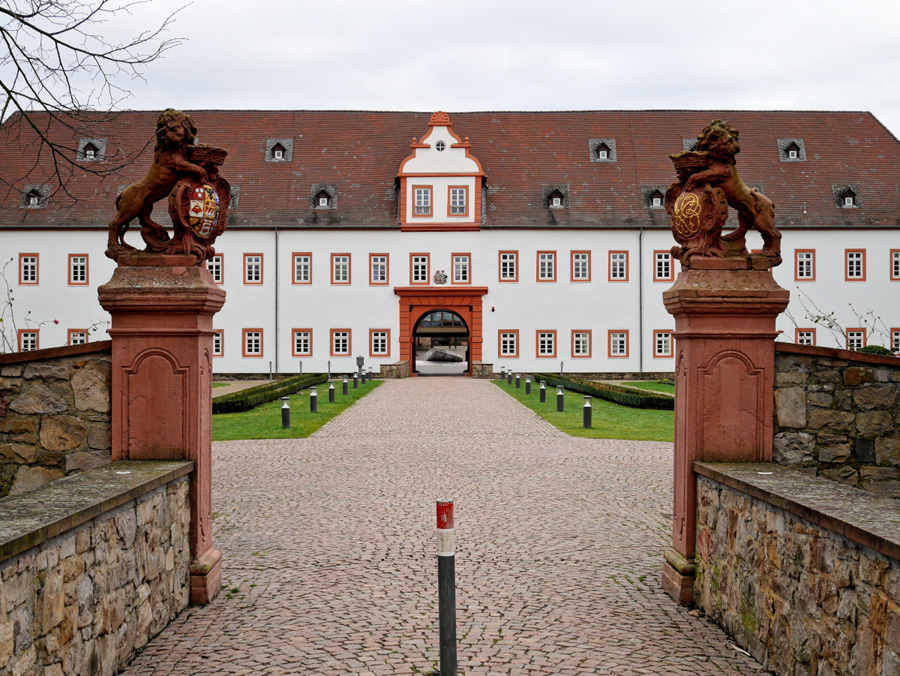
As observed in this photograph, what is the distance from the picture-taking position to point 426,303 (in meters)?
38.2

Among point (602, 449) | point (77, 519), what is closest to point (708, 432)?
point (77, 519)

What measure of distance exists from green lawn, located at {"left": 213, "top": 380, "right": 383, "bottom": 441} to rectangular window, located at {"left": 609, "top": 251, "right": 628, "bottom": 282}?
55.5 feet

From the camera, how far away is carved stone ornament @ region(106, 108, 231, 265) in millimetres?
5715

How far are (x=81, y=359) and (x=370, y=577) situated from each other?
2485 mm

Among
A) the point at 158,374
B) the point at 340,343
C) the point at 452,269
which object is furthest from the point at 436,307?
the point at 158,374

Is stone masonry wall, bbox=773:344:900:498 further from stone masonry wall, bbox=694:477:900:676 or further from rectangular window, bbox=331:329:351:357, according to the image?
rectangular window, bbox=331:329:351:357

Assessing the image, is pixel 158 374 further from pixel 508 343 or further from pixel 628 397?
pixel 508 343

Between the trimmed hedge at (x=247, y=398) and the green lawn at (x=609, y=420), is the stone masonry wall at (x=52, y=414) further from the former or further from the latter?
the trimmed hedge at (x=247, y=398)

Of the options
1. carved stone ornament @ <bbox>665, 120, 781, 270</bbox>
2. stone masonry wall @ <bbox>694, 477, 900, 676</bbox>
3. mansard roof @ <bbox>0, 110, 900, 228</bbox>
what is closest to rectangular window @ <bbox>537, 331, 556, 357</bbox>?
mansard roof @ <bbox>0, 110, 900, 228</bbox>

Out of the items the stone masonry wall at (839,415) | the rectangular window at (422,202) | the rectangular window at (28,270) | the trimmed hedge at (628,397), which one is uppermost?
the rectangular window at (422,202)

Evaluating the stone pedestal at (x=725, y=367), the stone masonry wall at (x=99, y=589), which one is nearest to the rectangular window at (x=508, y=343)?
the stone pedestal at (x=725, y=367)

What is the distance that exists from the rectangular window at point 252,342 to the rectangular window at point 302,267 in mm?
2848

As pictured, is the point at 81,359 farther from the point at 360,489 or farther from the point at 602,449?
the point at 602,449

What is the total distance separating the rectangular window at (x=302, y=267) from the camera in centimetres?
3834
